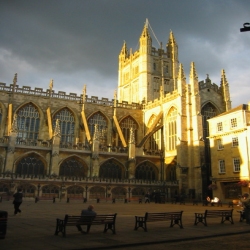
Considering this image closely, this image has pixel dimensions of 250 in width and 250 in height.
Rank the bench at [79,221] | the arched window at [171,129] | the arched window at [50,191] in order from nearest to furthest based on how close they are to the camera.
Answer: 1. the bench at [79,221]
2. the arched window at [50,191]
3. the arched window at [171,129]

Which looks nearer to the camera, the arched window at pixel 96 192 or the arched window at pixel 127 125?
the arched window at pixel 96 192

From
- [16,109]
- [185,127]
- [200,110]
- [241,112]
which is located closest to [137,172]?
[185,127]

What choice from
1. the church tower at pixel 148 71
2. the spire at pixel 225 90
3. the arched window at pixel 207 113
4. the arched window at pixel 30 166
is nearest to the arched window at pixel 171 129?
the arched window at pixel 207 113

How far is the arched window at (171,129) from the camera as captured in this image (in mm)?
45197

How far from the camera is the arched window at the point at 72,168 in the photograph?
3962 cm

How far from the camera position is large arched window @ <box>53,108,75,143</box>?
47.0 meters

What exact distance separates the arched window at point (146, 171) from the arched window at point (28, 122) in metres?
16.4

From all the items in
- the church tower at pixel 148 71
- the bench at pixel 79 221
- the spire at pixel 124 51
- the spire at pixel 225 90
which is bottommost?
the bench at pixel 79 221

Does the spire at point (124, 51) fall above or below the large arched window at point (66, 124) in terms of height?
above

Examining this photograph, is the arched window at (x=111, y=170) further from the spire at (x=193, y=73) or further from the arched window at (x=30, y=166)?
the spire at (x=193, y=73)

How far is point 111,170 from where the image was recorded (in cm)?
4222

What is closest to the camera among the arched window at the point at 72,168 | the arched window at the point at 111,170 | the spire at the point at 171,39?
the arched window at the point at 72,168

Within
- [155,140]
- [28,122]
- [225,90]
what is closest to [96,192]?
[155,140]

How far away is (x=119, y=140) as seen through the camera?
49.7 metres
